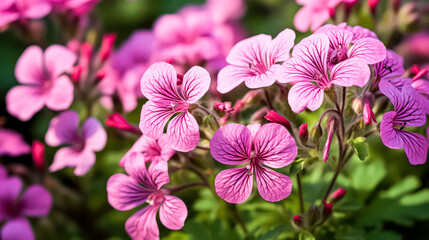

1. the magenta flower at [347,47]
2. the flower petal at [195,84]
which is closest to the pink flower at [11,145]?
the flower petal at [195,84]

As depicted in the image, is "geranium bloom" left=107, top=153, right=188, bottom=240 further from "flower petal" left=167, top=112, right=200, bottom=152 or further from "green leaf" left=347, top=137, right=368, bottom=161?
"green leaf" left=347, top=137, right=368, bottom=161

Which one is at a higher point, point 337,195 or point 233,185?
point 233,185

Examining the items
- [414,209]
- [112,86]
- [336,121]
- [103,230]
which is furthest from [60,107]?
[414,209]

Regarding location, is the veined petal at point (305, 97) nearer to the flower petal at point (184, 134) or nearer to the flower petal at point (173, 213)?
the flower petal at point (184, 134)

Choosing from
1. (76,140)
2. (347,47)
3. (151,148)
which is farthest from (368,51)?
(76,140)

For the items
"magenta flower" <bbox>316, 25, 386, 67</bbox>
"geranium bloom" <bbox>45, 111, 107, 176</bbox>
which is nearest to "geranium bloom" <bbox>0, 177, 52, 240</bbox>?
"geranium bloom" <bbox>45, 111, 107, 176</bbox>

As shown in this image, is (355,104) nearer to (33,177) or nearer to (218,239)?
(218,239)

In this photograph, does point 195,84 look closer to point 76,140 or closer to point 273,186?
point 273,186
